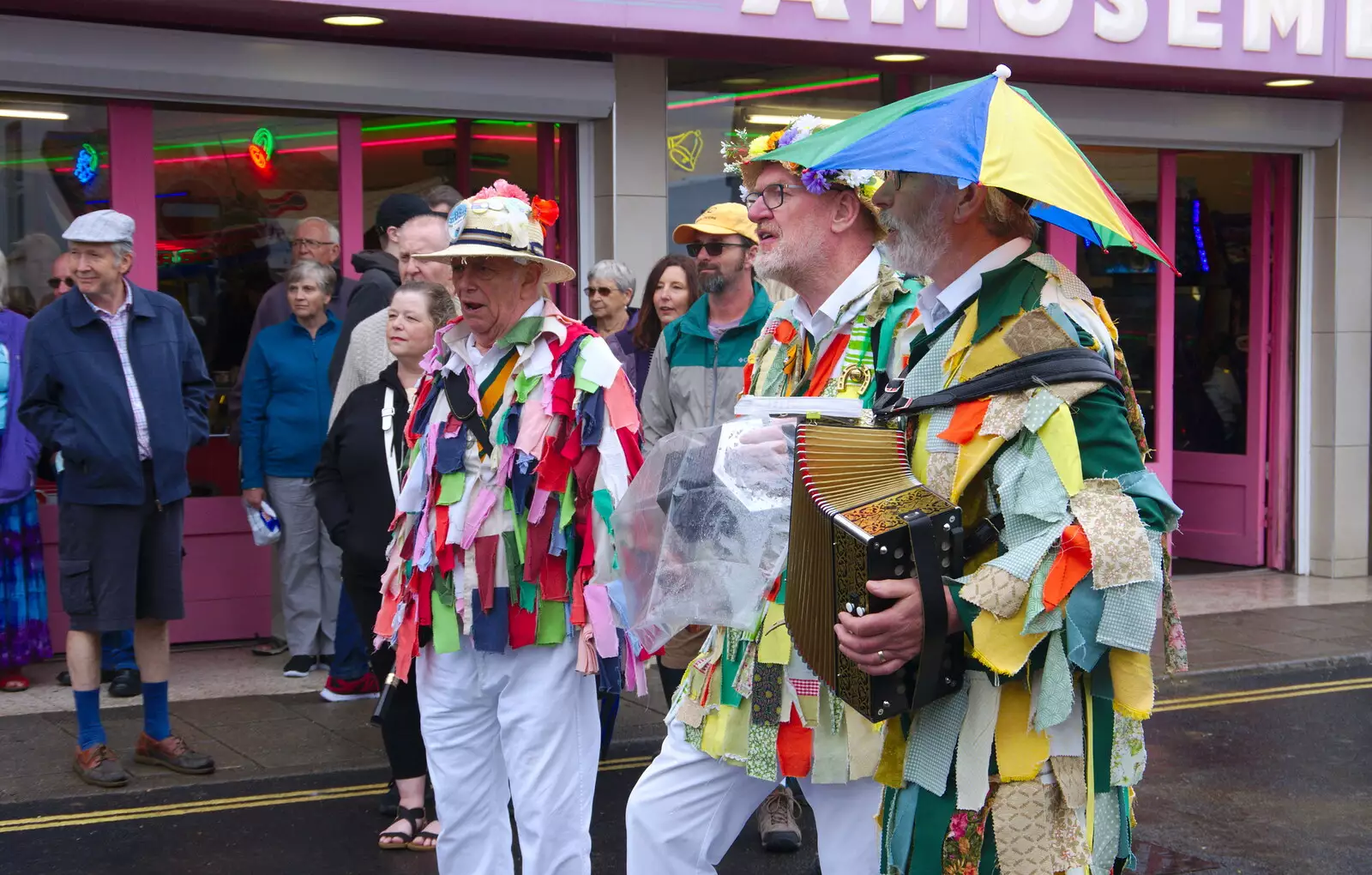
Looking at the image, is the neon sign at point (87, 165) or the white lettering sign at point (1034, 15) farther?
the white lettering sign at point (1034, 15)

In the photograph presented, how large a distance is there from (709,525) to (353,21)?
232 inches

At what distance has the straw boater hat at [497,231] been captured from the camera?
14.5 ft

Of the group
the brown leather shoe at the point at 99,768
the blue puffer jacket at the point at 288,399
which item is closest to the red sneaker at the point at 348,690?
the blue puffer jacket at the point at 288,399

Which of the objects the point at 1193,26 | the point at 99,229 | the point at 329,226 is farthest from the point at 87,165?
the point at 1193,26

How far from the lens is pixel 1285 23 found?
1055 cm

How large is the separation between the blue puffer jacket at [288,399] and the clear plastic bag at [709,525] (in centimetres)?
517

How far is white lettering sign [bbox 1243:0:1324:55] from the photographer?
10461 mm

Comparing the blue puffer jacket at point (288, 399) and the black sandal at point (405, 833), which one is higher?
the blue puffer jacket at point (288, 399)

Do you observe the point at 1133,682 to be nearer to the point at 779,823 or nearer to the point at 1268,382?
the point at 779,823

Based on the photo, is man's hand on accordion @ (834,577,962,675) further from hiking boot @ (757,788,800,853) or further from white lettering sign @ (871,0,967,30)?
white lettering sign @ (871,0,967,30)

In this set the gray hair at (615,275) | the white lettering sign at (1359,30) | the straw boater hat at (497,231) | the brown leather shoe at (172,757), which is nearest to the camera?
the straw boater hat at (497,231)

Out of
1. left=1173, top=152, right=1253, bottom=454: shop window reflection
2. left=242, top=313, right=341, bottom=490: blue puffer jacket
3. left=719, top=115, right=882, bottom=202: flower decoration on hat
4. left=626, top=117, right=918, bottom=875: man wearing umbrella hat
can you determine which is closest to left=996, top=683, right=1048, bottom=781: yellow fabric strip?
left=626, top=117, right=918, bottom=875: man wearing umbrella hat

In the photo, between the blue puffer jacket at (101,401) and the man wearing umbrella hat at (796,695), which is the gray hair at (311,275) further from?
the man wearing umbrella hat at (796,695)

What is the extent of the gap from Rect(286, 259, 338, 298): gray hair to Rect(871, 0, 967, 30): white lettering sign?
3.60m
